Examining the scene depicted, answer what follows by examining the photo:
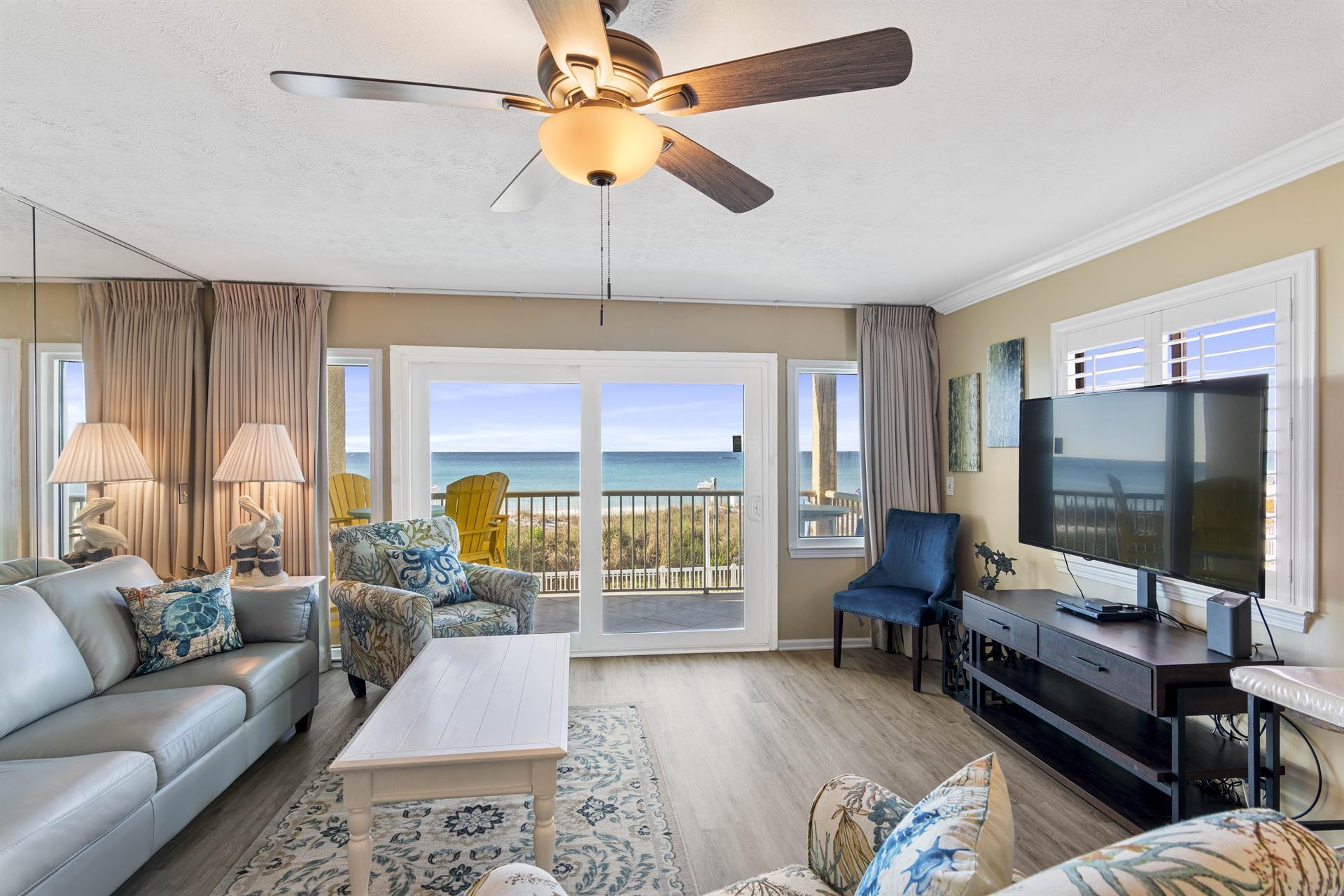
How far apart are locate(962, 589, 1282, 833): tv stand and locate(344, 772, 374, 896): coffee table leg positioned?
2.49 m

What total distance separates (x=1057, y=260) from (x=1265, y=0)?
198cm

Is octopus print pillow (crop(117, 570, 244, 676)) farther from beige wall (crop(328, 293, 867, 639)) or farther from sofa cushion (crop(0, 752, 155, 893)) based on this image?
beige wall (crop(328, 293, 867, 639))

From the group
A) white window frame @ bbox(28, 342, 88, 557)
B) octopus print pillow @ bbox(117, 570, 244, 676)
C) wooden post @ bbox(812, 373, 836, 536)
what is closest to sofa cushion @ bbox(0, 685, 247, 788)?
octopus print pillow @ bbox(117, 570, 244, 676)

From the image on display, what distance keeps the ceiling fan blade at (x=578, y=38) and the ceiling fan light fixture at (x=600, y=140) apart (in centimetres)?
7

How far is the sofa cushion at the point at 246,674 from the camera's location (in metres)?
2.50

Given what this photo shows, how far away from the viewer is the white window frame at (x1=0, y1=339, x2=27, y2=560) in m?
2.61

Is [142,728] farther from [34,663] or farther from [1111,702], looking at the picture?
[1111,702]

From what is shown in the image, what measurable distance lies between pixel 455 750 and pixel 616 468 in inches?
107

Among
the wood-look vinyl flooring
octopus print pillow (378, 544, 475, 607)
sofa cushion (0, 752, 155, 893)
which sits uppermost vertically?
octopus print pillow (378, 544, 475, 607)

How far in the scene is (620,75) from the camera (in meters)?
1.50

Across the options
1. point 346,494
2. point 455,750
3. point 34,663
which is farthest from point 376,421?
point 455,750

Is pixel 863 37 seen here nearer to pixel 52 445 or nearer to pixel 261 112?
pixel 261 112

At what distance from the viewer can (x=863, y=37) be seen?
1.23 meters

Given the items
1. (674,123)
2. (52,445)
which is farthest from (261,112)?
(52,445)
